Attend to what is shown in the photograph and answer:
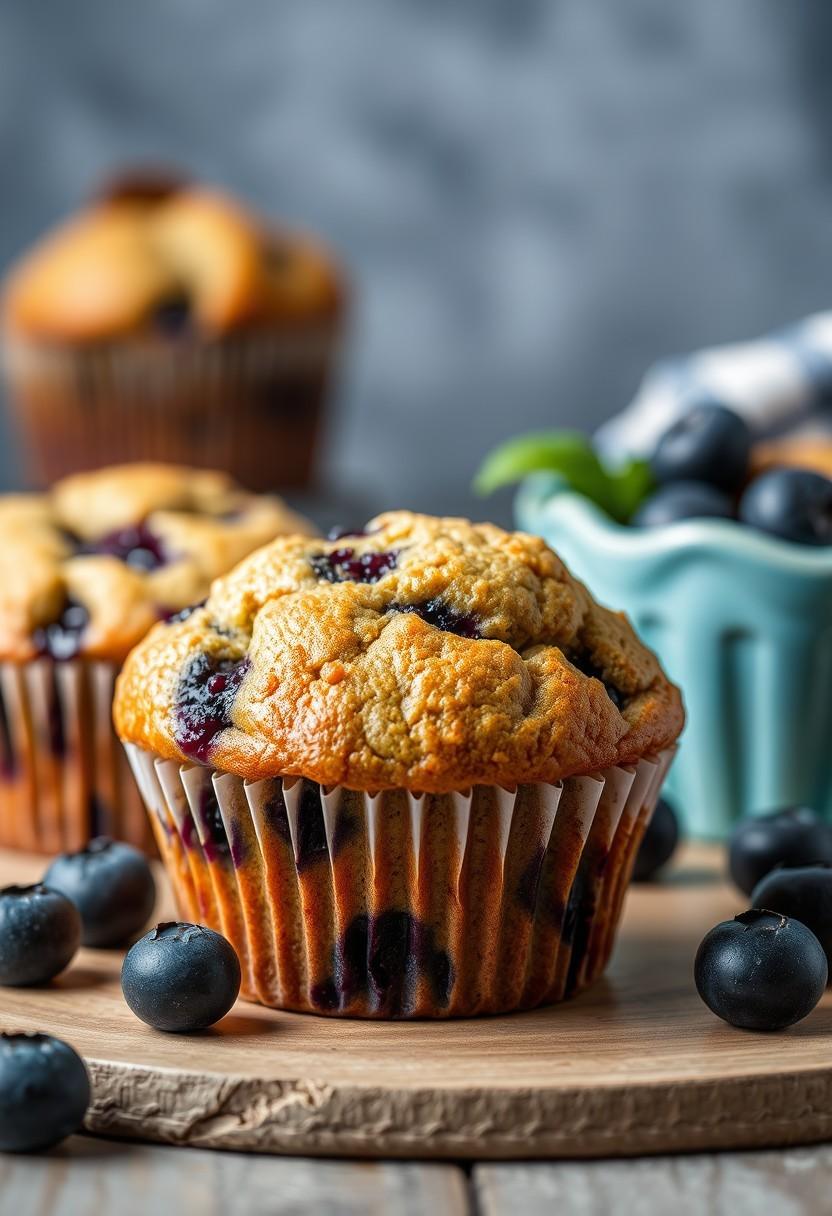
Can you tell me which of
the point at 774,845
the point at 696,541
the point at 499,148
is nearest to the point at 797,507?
the point at 696,541

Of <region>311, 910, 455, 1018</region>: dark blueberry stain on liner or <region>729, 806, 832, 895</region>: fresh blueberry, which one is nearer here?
<region>311, 910, 455, 1018</region>: dark blueberry stain on liner

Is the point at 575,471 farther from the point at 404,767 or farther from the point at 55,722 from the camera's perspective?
the point at 404,767

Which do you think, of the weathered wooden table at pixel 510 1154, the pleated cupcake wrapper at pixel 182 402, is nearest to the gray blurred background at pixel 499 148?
the pleated cupcake wrapper at pixel 182 402

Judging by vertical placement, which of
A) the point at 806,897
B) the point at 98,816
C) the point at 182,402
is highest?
the point at 806,897

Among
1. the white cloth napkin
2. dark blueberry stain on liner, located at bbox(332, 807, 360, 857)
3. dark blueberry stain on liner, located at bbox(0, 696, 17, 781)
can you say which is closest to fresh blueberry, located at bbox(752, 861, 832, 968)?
dark blueberry stain on liner, located at bbox(332, 807, 360, 857)

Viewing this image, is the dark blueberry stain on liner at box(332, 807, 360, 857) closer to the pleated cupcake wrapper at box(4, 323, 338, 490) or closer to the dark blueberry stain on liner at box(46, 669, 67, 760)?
the dark blueberry stain on liner at box(46, 669, 67, 760)

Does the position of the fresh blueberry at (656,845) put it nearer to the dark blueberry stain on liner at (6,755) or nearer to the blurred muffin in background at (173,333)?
the dark blueberry stain on liner at (6,755)

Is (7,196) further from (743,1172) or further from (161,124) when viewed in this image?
(743,1172)

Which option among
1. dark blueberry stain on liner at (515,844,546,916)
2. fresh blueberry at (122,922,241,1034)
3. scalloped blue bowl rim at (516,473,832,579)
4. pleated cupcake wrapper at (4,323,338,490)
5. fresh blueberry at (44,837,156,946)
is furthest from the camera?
pleated cupcake wrapper at (4,323,338,490)
